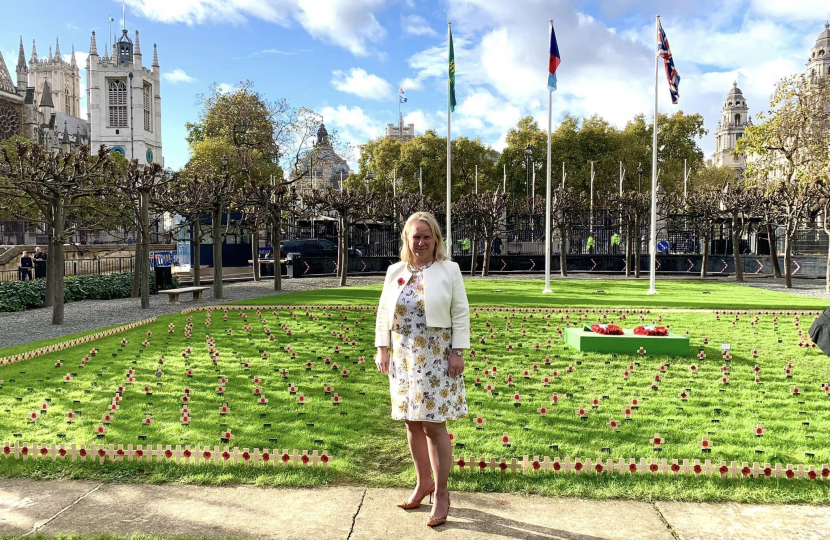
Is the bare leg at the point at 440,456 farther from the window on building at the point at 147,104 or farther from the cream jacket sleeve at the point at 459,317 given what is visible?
the window on building at the point at 147,104

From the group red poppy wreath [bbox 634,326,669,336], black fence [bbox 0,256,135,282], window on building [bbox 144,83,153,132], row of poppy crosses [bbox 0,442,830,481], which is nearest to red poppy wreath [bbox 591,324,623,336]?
red poppy wreath [bbox 634,326,669,336]

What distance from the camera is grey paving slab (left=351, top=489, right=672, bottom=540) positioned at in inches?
152

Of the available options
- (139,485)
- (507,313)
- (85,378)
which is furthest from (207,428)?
(507,313)

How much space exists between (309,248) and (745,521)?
3517 centimetres

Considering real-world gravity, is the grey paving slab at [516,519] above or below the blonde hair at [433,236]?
below

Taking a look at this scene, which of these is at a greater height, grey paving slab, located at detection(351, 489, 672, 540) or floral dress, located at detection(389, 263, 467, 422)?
floral dress, located at detection(389, 263, 467, 422)

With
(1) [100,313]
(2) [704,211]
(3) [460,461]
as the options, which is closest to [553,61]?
(2) [704,211]

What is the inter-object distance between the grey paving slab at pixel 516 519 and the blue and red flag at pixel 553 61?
19.3 m

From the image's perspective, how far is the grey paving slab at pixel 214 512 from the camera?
3.88 meters

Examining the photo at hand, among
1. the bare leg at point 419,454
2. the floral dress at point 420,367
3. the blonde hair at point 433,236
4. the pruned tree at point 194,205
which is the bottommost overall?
the bare leg at point 419,454

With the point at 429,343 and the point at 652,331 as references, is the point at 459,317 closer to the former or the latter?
the point at 429,343

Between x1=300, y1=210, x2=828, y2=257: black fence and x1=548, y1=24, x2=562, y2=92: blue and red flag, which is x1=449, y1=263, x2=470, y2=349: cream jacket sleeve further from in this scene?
x1=300, y1=210, x2=828, y2=257: black fence

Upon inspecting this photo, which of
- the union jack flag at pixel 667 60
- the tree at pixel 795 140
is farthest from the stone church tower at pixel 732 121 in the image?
the union jack flag at pixel 667 60

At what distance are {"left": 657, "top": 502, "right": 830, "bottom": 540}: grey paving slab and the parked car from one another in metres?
33.2
